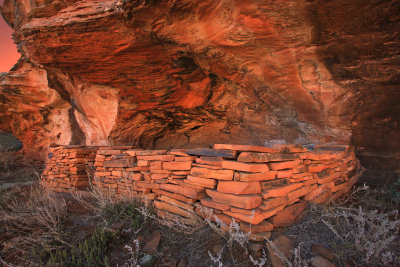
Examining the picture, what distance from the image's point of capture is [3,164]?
25.5ft

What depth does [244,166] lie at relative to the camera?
183 cm

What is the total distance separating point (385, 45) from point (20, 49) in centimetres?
864

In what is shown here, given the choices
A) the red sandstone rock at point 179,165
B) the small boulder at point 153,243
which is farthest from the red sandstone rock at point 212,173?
the small boulder at point 153,243

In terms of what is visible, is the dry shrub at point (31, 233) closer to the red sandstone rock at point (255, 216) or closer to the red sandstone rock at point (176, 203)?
the red sandstone rock at point (176, 203)

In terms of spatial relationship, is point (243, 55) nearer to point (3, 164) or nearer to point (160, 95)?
point (160, 95)

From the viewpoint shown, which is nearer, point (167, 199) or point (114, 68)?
point (167, 199)

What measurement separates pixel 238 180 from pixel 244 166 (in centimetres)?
15

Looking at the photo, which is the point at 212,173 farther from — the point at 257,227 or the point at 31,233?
the point at 31,233

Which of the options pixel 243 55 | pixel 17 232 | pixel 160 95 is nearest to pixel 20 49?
pixel 160 95

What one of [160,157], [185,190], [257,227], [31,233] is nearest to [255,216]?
[257,227]

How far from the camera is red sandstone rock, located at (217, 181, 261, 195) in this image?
70.8 inches

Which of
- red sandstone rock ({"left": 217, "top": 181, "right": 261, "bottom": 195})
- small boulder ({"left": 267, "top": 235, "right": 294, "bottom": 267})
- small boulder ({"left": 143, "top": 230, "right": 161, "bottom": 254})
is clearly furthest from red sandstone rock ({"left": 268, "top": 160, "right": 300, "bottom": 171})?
small boulder ({"left": 143, "top": 230, "right": 161, "bottom": 254})

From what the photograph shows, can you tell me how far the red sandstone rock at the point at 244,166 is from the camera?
1806 millimetres

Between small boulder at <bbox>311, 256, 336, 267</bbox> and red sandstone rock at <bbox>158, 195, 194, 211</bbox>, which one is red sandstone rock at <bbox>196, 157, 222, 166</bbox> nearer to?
red sandstone rock at <bbox>158, 195, 194, 211</bbox>
